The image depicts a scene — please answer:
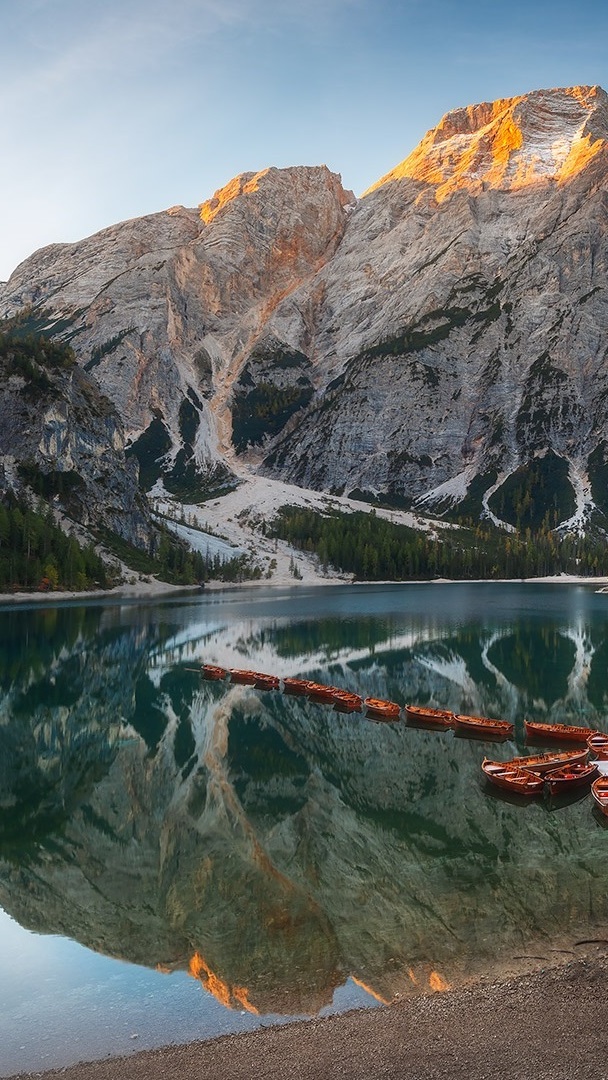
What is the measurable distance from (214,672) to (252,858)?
145 ft

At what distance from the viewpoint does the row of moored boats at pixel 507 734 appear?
36.1 meters

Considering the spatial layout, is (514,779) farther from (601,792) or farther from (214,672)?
(214,672)

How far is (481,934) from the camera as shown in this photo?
2191 centimetres

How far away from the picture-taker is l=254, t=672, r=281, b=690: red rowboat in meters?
66.4

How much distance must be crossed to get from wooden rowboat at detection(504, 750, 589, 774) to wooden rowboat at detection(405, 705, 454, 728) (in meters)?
10.1

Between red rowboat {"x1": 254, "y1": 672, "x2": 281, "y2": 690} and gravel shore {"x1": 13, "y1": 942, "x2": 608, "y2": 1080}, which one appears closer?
gravel shore {"x1": 13, "y1": 942, "x2": 608, "y2": 1080}

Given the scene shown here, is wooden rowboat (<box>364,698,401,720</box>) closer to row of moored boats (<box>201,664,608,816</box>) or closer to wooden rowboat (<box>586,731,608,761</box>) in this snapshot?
row of moored boats (<box>201,664,608,816</box>)

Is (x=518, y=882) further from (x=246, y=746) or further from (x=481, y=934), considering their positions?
(x=246, y=746)

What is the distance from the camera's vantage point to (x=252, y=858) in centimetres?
2812

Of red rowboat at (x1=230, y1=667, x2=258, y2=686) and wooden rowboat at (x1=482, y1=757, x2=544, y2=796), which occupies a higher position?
wooden rowboat at (x1=482, y1=757, x2=544, y2=796)

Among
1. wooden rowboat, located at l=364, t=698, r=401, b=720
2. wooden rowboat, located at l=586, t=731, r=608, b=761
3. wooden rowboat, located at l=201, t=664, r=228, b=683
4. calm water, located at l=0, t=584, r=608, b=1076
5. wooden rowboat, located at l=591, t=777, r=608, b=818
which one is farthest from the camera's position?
wooden rowboat, located at l=201, t=664, r=228, b=683

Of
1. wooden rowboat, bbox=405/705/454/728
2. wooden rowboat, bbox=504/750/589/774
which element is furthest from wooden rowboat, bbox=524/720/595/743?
wooden rowboat, bbox=504/750/589/774

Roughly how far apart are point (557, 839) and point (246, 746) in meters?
21.5

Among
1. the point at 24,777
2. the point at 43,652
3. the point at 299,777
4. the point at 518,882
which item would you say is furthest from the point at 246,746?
the point at 43,652
